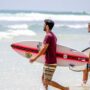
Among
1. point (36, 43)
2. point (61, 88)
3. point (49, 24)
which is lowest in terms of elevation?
point (61, 88)

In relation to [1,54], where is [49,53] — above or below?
above

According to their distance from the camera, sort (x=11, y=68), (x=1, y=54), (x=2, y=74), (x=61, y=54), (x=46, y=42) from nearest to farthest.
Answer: (x=46, y=42) → (x=61, y=54) → (x=2, y=74) → (x=11, y=68) → (x=1, y=54)

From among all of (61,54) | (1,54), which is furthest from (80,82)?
(1,54)

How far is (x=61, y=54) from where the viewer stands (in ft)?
24.7

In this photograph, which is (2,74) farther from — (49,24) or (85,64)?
(49,24)

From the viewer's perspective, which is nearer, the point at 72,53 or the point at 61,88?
the point at 61,88

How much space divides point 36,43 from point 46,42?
3.62ft

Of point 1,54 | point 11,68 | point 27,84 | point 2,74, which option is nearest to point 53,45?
point 27,84

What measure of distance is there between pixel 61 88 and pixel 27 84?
172 centimetres

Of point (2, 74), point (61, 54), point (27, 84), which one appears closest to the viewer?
point (61, 54)

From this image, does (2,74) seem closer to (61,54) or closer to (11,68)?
(11,68)

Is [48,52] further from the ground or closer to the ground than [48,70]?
further from the ground

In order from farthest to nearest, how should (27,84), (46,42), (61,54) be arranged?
1. (27,84)
2. (61,54)
3. (46,42)

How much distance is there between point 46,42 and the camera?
263 inches
